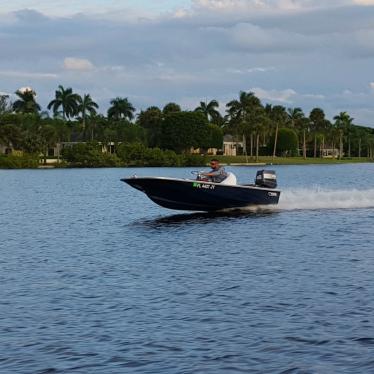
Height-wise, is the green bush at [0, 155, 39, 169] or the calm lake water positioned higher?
the green bush at [0, 155, 39, 169]

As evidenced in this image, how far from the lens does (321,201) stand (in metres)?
52.5

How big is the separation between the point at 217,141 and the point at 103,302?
17271 centimetres

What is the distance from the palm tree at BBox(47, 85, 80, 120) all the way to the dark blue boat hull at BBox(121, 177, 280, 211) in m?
157

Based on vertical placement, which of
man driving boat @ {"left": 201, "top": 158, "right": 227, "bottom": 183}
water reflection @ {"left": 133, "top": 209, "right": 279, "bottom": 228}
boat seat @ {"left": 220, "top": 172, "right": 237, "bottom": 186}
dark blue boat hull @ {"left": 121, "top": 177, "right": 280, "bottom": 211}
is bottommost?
water reflection @ {"left": 133, "top": 209, "right": 279, "bottom": 228}

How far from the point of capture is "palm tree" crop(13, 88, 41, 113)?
18812 centimetres

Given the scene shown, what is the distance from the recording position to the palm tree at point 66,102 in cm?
19462

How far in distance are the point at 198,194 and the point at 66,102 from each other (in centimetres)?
15889

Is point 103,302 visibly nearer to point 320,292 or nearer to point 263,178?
point 320,292

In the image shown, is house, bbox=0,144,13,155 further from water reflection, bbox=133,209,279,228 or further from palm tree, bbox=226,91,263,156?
water reflection, bbox=133,209,279,228

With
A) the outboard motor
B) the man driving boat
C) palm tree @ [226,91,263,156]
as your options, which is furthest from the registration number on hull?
palm tree @ [226,91,263,156]

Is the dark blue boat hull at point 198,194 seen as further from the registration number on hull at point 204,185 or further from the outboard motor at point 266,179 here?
the outboard motor at point 266,179

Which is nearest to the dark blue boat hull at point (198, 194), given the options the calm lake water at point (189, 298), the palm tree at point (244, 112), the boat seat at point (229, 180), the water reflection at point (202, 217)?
the boat seat at point (229, 180)

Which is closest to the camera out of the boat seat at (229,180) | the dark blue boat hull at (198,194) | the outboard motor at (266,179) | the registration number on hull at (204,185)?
the dark blue boat hull at (198,194)

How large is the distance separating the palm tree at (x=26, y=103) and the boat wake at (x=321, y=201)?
140490 mm
